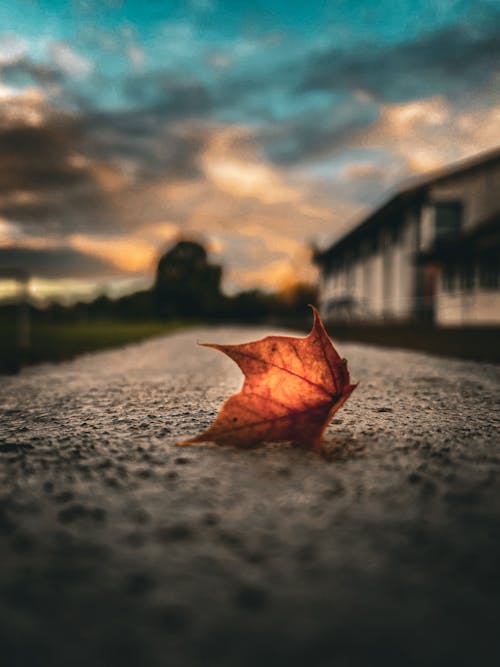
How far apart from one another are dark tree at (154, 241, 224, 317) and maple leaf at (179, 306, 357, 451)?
166 ft

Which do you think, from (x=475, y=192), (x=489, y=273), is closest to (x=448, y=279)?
(x=489, y=273)

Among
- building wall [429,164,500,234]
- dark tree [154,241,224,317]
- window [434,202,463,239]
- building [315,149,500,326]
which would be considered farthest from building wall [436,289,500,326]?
dark tree [154,241,224,317]

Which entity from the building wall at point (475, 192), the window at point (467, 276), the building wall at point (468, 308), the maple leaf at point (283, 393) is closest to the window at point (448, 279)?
the building wall at point (468, 308)

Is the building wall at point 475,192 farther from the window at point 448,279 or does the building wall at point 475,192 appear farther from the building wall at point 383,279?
the window at point 448,279

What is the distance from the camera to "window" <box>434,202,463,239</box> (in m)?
18.3

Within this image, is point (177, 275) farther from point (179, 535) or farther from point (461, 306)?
point (179, 535)

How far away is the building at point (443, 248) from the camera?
50.9 feet

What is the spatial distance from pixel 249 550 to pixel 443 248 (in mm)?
17416

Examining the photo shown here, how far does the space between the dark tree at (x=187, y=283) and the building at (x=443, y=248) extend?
32548 millimetres

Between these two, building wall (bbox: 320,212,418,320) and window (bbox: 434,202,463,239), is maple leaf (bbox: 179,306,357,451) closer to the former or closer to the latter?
window (bbox: 434,202,463,239)

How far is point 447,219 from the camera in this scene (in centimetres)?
1841

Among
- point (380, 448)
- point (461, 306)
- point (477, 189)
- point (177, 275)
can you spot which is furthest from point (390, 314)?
point (177, 275)

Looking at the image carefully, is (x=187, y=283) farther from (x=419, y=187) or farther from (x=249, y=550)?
(x=249, y=550)

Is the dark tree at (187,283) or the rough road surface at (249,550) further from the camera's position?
the dark tree at (187,283)
